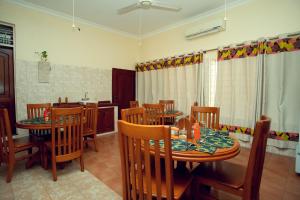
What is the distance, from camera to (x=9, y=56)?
3246 millimetres

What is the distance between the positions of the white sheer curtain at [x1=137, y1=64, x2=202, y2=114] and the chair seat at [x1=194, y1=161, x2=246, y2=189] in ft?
8.48

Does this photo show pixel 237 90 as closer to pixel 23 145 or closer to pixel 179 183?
pixel 179 183

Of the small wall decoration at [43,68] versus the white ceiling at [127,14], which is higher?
the white ceiling at [127,14]

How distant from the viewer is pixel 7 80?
3.23 m

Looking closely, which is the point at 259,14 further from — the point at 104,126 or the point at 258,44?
the point at 104,126

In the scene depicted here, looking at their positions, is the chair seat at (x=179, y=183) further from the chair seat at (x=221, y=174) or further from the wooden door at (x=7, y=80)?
the wooden door at (x=7, y=80)

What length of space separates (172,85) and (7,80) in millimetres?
3699

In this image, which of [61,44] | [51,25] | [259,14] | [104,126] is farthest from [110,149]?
[259,14]

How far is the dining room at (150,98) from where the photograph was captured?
1249 millimetres

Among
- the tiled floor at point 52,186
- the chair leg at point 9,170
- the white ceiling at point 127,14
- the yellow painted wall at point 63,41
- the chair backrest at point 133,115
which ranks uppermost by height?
the white ceiling at point 127,14

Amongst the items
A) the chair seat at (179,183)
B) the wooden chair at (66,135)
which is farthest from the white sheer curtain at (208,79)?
the wooden chair at (66,135)

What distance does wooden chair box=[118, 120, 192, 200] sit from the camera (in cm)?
89

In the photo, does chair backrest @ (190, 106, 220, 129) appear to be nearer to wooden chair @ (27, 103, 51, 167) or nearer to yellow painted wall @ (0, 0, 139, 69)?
wooden chair @ (27, 103, 51, 167)

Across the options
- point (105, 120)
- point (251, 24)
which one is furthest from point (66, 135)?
point (251, 24)
